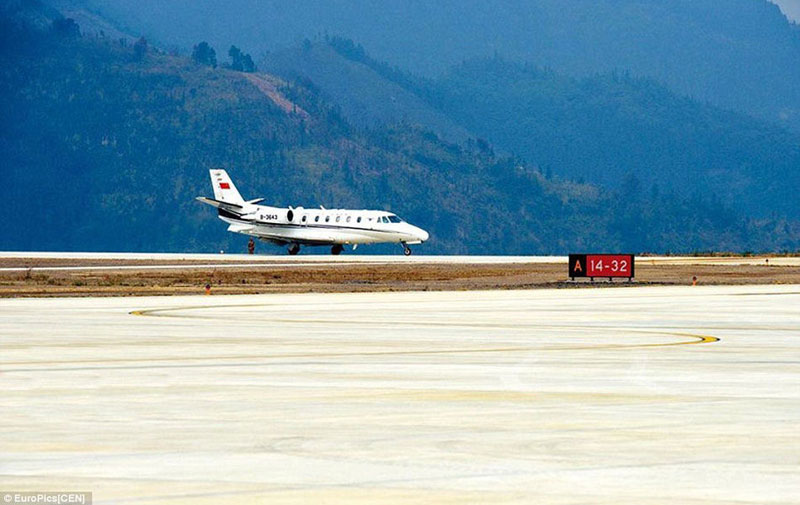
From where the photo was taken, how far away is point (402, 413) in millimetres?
17891

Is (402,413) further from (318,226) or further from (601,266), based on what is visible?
(318,226)

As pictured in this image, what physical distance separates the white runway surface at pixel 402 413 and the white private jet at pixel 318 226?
91881 mm

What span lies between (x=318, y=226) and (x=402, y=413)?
11676 cm

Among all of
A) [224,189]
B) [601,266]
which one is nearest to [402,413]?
[601,266]

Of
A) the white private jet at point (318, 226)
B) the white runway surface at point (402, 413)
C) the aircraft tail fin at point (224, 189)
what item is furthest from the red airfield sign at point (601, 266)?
the aircraft tail fin at point (224, 189)

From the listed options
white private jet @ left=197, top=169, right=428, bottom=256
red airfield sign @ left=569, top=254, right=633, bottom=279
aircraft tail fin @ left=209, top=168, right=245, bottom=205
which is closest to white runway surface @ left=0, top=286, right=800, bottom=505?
red airfield sign @ left=569, top=254, right=633, bottom=279

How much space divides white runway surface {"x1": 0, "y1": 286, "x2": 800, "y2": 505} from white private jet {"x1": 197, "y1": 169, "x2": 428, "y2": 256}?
9188 centimetres

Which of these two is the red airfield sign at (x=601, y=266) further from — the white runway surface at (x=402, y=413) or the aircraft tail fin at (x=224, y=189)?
the aircraft tail fin at (x=224, y=189)

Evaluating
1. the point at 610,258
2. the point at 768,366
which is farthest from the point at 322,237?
the point at 768,366

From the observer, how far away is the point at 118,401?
62.7 feet

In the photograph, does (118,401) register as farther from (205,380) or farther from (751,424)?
(751,424)

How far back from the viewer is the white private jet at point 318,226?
424 ft

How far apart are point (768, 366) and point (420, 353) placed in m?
6.31

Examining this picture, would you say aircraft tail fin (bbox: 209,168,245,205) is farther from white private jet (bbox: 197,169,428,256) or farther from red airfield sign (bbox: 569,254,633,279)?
red airfield sign (bbox: 569,254,633,279)
